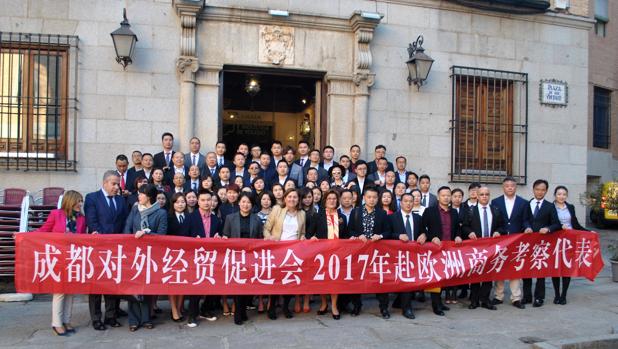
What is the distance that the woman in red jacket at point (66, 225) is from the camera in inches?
229

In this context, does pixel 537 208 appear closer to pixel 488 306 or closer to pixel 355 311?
pixel 488 306

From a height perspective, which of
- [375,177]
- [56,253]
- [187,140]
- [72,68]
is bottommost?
[56,253]

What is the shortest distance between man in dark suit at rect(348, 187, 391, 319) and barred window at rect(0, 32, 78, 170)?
525cm

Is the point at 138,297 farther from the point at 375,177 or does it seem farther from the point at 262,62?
the point at 262,62

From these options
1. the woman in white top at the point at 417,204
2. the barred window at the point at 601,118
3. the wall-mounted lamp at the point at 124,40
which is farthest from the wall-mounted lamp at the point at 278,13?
the barred window at the point at 601,118

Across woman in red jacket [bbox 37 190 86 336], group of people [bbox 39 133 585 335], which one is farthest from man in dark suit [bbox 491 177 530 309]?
woman in red jacket [bbox 37 190 86 336]

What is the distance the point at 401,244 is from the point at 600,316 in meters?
2.80

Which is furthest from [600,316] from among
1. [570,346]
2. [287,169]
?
[287,169]

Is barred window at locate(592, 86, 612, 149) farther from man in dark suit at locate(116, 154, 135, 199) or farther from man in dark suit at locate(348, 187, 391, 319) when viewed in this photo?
man in dark suit at locate(116, 154, 135, 199)

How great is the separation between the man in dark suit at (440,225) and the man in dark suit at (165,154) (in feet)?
13.7

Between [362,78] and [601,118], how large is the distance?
15.4m

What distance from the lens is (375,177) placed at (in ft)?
29.3

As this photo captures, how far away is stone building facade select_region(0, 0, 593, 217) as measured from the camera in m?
9.11

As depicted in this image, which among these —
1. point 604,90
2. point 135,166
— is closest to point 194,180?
point 135,166
